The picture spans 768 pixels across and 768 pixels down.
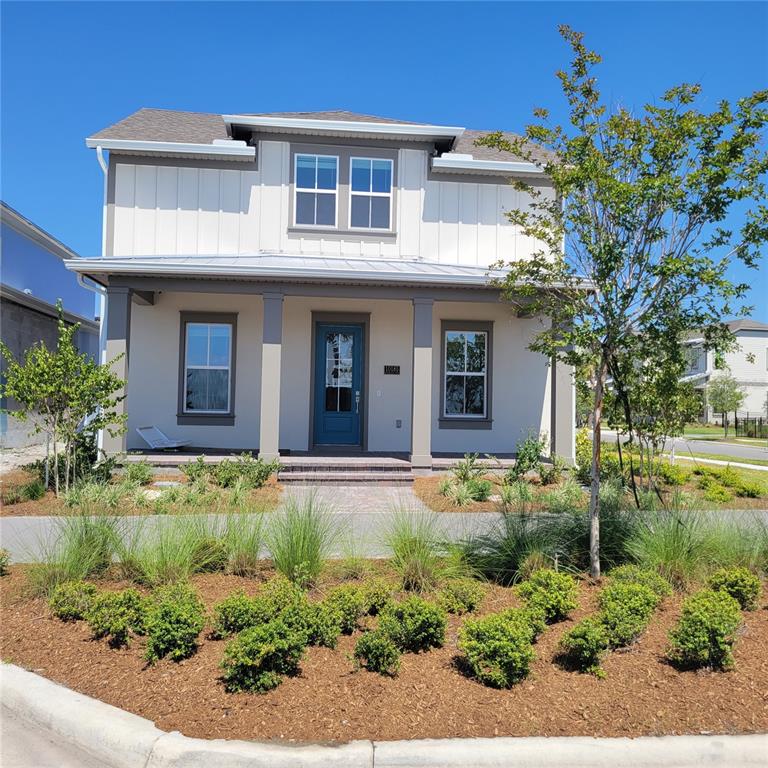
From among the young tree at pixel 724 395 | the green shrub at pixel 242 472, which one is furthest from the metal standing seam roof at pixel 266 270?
the young tree at pixel 724 395

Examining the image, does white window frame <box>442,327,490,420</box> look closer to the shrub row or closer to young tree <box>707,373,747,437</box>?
the shrub row

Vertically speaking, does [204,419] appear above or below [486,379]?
below

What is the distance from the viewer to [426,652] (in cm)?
400

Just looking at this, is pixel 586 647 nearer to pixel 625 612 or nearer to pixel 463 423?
pixel 625 612

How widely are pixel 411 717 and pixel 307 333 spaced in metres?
10.7

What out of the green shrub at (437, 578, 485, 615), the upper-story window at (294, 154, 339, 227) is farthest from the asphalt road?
the green shrub at (437, 578, 485, 615)

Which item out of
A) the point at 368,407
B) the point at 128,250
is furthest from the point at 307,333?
the point at 128,250

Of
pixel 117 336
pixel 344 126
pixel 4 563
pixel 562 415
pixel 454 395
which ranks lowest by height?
pixel 4 563

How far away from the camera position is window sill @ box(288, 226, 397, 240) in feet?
43.2

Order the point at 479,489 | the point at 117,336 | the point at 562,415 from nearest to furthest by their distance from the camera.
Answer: the point at 479,489 < the point at 117,336 < the point at 562,415

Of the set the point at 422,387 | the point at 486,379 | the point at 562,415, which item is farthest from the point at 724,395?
the point at 422,387

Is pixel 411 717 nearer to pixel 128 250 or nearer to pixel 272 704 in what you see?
pixel 272 704

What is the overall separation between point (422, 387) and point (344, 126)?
5.71m

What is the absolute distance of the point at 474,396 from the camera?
45.5ft
